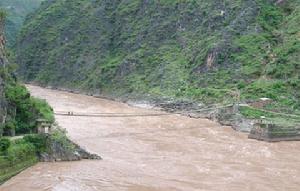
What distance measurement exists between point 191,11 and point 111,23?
57.4 feet

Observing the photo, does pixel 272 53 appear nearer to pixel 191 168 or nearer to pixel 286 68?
pixel 286 68

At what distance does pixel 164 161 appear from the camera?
39000 mm

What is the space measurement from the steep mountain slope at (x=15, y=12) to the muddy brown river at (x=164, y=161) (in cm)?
8313

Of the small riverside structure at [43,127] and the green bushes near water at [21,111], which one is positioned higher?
the green bushes near water at [21,111]

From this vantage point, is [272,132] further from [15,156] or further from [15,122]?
[15,156]

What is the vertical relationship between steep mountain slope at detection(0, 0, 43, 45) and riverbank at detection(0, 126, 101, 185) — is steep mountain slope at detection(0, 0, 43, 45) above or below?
above

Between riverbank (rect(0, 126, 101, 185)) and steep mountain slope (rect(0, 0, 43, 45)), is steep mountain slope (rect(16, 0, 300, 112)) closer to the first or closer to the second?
riverbank (rect(0, 126, 101, 185))

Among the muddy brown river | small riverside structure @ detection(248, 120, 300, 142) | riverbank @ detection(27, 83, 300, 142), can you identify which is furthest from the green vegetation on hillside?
riverbank @ detection(27, 83, 300, 142)

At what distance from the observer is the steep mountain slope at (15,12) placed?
140812mm

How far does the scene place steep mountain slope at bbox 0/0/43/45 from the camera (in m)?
141

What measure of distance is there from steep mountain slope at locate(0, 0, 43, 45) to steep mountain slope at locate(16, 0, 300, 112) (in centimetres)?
3294

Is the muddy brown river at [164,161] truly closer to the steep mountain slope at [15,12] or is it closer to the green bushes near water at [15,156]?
the green bushes near water at [15,156]

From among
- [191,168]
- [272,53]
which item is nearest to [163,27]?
[272,53]

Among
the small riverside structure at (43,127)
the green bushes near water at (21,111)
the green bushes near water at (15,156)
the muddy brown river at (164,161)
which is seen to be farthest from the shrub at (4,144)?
the green bushes near water at (21,111)
